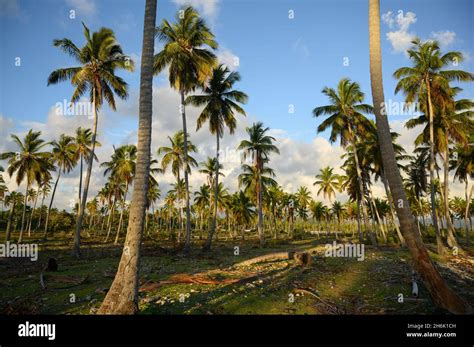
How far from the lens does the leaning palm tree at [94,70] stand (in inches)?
826

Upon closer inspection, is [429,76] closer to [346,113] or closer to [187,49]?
[346,113]

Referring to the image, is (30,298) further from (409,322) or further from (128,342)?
(409,322)

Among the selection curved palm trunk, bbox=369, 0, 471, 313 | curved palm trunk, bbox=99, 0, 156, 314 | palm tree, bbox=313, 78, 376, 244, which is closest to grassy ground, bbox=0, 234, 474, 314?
curved palm trunk, bbox=369, 0, 471, 313

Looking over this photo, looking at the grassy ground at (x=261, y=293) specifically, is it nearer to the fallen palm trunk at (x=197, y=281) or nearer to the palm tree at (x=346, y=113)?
the fallen palm trunk at (x=197, y=281)

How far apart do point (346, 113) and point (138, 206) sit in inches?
991

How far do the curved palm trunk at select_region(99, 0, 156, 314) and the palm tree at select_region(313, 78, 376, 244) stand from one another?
2303cm

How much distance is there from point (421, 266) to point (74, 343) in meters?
8.71

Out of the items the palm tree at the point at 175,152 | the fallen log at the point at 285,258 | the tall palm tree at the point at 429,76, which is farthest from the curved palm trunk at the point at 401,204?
the palm tree at the point at 175,152

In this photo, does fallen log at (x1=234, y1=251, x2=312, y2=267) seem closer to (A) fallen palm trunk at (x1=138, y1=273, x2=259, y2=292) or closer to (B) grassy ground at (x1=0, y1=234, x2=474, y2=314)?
(B) grassy ground at (x1=0, y1=234, x2=474, y2=314)

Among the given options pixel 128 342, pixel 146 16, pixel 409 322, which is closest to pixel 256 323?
pixel 128 342

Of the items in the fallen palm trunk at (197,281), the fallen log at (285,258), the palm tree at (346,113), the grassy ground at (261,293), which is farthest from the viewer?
the palm tree at (346,113)

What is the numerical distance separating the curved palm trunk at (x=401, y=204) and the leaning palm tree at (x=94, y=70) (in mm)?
18547

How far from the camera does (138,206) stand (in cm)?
689

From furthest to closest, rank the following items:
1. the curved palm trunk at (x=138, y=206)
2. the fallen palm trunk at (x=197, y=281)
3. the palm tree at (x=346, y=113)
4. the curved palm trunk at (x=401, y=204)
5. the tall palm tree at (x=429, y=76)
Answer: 1. the palm tree at (x=346, y=113)
2. the tall palm tree at (x=429, y=76)
3. the fallen palm trunk at (x=197, y=281)
4. the curved palm trunk at (x=401, y=204)
5. the curved palm trunk at (x=138, y=206)
